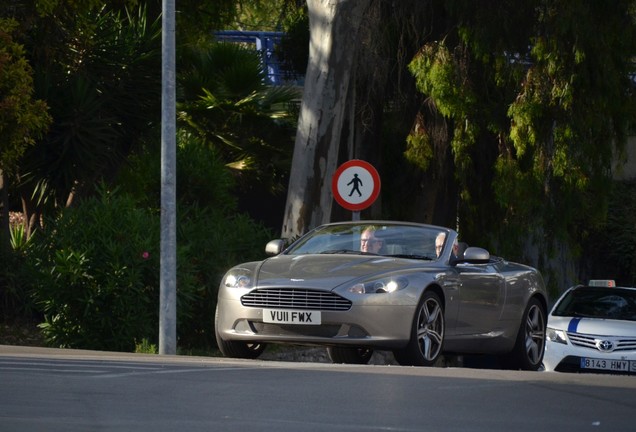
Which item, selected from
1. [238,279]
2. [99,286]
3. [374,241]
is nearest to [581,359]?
[374,241]

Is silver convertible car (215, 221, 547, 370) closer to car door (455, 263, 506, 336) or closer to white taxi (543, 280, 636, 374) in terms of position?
car door (455, 263, 506, 336)

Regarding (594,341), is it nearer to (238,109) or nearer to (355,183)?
(355,183)

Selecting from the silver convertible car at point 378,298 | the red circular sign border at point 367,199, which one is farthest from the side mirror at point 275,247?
the red circular sign border at point 367,199

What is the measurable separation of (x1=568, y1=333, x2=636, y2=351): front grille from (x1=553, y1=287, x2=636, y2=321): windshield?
663 millimetres

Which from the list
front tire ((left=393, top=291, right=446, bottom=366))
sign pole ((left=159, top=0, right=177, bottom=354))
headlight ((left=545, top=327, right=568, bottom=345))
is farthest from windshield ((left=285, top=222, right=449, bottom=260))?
headlight ((left=545, top=327, right=568, bottom=345))

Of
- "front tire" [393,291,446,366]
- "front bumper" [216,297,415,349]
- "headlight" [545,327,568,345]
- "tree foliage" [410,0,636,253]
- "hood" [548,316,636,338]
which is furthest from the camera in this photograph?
"tree foliage" [410,0,636,253]

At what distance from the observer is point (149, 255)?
1869cm

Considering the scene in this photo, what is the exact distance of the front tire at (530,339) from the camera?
50.1 feet

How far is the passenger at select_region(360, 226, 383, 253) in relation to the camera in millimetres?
14214

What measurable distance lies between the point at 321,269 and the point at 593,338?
6397 mm

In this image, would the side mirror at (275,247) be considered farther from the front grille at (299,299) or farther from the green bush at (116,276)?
the green bush at (116,276)

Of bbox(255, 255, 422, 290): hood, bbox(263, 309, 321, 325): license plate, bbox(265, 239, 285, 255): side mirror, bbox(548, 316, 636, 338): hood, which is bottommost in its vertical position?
bbox(548, 316, 636, 338): hood

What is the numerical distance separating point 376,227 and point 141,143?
1114 centimetres

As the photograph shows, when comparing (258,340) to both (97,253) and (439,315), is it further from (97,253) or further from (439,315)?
(97,253)
